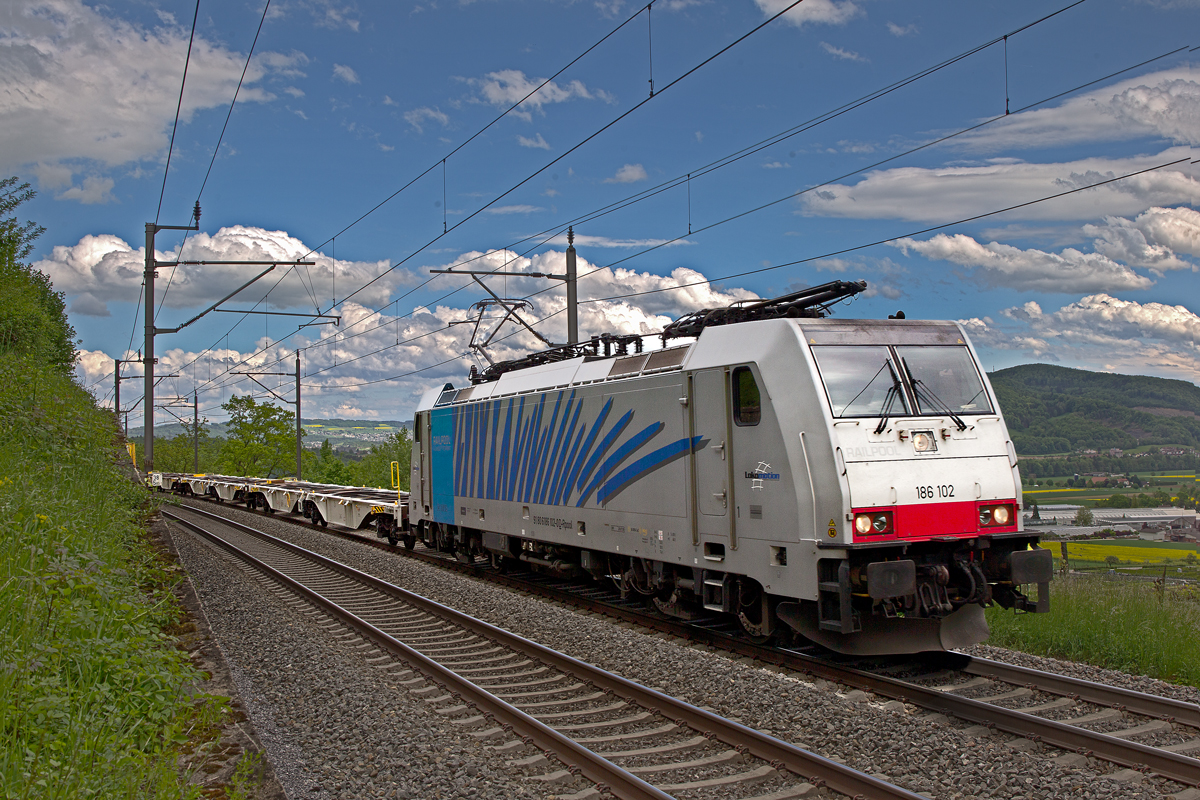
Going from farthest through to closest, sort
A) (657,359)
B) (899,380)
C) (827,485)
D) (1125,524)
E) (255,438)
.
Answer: (255,438), (1125,524), (657,359), (899,380), (827,485)

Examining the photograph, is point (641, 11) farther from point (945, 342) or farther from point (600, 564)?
point (600, 564)

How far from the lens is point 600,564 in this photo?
1251 centimetres

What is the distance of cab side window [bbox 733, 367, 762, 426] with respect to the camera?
861cm

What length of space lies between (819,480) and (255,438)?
216ft

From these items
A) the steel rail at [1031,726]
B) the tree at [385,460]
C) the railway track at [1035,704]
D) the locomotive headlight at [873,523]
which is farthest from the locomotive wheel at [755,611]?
the tree at [385,460]

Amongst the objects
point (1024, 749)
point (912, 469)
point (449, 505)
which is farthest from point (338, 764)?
point (449, 505)

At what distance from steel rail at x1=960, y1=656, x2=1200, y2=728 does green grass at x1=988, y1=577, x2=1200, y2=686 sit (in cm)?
112

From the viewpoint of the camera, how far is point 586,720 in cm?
714

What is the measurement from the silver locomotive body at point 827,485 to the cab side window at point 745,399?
0.02 metres

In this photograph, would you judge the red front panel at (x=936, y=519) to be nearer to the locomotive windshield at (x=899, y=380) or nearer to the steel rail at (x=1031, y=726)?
the locomotive windshield at (x=899, y=380)

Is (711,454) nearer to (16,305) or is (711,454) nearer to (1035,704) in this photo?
(1035,704)

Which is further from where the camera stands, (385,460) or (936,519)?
(385,460)

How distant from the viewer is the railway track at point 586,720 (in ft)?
18.2

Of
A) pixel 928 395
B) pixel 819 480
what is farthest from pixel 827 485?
pixel 928 395
